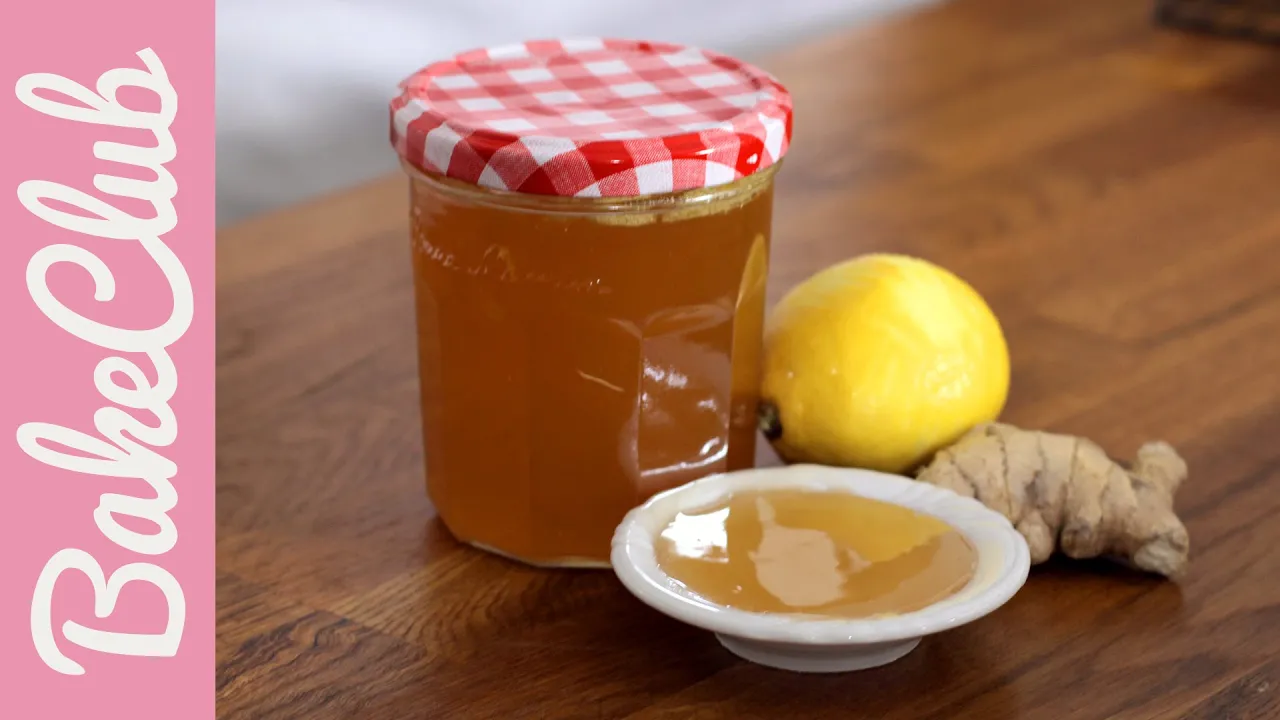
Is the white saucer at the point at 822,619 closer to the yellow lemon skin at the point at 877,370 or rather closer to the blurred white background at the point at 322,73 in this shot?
the yellow lemon skin at the point at 877,370

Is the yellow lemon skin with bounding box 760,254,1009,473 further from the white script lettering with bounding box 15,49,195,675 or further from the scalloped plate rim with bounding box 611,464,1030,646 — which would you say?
the white script lettering with bounding box 15,49,195,675

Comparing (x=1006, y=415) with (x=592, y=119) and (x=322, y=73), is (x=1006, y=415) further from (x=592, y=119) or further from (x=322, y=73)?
(x=322, y=73)

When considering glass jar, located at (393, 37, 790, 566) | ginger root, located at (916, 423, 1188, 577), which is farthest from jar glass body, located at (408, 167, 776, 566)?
ginger root, located at (916, 423, 1188, 577)

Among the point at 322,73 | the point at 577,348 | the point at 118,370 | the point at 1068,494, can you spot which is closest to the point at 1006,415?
the point at 1068,494

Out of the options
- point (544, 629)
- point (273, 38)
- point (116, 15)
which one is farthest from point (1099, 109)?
point (116, 15)

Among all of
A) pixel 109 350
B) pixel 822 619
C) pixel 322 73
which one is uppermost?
pixel 109 350

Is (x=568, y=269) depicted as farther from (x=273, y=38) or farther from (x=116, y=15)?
(x=273, y=38)

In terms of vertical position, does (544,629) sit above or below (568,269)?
below
